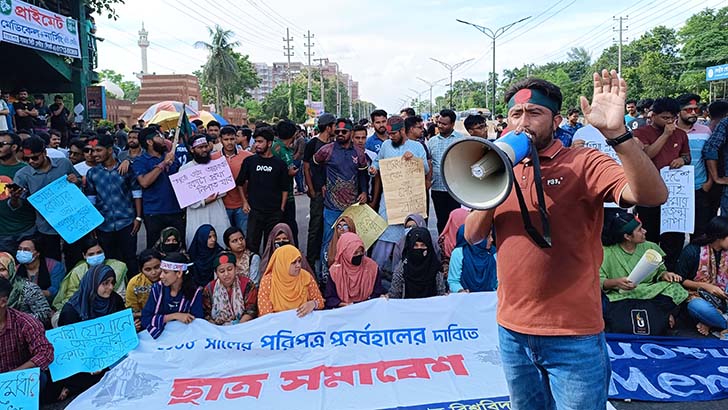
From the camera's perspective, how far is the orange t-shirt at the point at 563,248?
183 cm

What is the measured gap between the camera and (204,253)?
5414 mm

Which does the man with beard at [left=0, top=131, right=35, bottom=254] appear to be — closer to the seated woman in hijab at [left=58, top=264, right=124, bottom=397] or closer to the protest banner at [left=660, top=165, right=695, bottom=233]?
the seated woman in hijab at [left=58, top=264, right=124, bottom=397]

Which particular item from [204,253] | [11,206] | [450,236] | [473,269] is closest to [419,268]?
[473,269]

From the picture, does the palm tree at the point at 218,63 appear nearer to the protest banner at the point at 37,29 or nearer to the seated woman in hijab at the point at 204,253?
the protest banner at the point at 37,29

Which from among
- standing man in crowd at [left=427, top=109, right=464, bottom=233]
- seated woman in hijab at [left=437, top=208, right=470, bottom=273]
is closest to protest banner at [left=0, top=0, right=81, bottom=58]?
standing man in crowd at [left=427, top=109, right=464, bottom=233]

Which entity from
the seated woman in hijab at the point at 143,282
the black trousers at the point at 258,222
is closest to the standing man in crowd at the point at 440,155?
the black trousers at the point at 258,222

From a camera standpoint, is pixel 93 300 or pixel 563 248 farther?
pixel 93 300

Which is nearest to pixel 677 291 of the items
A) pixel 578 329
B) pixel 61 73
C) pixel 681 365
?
pixel 681 365

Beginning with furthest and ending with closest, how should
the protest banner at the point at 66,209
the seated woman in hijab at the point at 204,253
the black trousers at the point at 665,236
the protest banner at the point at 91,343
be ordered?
the black trousers at the point at 665,236, the seated woman in hijab at the point at 204,253, the protest banner at the point at 66,209, the protest banner at the point at 91,343

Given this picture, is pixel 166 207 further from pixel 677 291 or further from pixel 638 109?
pixel 638 109

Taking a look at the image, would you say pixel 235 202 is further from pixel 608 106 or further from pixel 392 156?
pixel 608 106

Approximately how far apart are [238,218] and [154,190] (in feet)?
3.09

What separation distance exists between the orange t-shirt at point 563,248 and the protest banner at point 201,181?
173 inches

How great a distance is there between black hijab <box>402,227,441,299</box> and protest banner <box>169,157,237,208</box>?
6.96 feet
